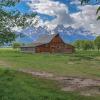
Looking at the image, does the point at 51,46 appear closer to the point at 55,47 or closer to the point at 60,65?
the point at 55,47

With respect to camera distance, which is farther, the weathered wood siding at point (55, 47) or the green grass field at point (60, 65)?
the weathered wood siding at point (55, 47)

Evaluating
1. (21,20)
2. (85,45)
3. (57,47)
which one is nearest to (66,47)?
(57,47)

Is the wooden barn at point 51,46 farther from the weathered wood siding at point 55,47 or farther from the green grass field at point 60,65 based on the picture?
the green grass field at point 60,65

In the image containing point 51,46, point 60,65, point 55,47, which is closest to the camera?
point 60,65

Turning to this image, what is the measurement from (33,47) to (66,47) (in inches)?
520

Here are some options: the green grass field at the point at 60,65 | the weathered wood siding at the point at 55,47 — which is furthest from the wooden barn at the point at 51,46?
the green grass field at the point at 60,65

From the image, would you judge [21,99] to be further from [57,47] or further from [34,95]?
[57,47]

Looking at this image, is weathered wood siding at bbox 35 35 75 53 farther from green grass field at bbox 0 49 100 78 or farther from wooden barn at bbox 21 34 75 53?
green grass field at bbox 0 49 100 78

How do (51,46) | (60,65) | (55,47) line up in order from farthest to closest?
1. (55,47)
2. (51,46)
3. (60,65)

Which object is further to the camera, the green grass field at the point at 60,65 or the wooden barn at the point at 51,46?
the wooden barn at the point at 51,46

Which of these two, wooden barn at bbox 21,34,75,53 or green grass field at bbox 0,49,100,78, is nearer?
green grass field at bbox 0,49,100,78

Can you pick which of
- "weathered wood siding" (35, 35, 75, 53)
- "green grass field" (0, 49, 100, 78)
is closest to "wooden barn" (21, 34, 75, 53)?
"weathered wood siding" (35, 35, 75, 53)

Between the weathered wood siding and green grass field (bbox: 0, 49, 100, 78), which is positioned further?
the weathered wood siding

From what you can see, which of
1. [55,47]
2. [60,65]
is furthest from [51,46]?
[60,65]
